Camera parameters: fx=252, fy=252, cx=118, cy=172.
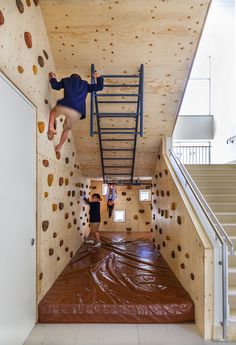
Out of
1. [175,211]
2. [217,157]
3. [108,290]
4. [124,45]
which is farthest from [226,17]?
[108,290]

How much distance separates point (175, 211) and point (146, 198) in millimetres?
3515

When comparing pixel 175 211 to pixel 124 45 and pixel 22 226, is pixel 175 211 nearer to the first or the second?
pixel 22 226

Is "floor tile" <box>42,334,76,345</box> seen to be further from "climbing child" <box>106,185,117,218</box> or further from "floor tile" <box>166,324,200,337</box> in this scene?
"climbing child" <box>106,185,117,218</box>

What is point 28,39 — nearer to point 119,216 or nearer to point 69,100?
point 69,100

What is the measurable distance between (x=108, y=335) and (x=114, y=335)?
0.05 meters

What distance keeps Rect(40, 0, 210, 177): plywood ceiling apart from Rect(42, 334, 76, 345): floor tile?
2990 millimetres

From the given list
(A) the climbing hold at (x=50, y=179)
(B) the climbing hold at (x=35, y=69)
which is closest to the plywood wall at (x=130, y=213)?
(A) the climbing hold at (x=50, y=179)

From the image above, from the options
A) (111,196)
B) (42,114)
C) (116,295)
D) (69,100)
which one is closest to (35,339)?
(116,295)

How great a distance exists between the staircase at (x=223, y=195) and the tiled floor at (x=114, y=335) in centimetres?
42

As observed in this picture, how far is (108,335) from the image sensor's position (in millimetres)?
2242

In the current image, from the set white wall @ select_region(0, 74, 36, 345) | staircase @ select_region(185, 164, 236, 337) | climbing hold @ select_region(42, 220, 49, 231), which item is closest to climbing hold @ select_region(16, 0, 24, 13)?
white wall @ select_region(0, 74, 36, 345)

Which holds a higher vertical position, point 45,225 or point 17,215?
point 17,215

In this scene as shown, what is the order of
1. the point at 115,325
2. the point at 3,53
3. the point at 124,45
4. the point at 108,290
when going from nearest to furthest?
the point at 3,53, the point at 115,325, the point at 108,290, the point at 124,45

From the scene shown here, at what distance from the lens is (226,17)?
6172 mm
